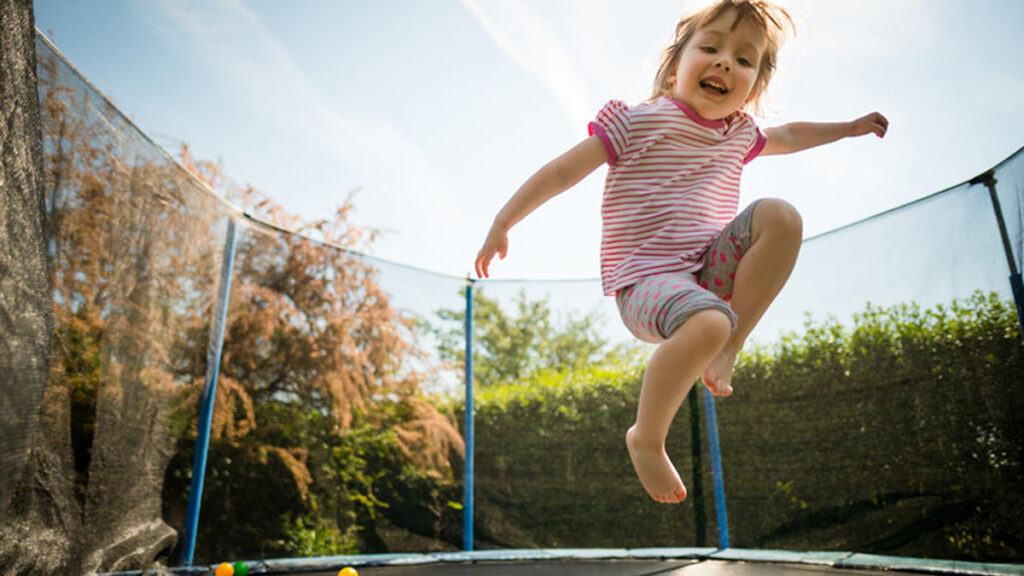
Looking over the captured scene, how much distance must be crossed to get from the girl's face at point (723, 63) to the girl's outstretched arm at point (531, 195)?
0.82 ft

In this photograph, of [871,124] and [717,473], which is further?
[717,473]

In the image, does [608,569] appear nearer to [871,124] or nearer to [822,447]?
[822,447]

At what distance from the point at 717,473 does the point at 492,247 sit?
1.93 meters

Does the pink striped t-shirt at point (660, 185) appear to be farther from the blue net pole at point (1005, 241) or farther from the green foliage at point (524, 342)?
the green foliage at point (524, 342)

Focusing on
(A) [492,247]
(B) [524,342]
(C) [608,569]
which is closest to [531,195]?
(A) [492,247]

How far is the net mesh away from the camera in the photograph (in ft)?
5.44

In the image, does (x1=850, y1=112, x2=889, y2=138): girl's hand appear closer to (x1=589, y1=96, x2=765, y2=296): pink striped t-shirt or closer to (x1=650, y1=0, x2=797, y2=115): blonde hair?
(x1=650, y1=0, x2=797, y2=115): blonde hair

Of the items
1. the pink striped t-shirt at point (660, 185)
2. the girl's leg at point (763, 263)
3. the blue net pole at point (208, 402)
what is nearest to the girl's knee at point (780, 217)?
the girl's leg at point (763, 263)

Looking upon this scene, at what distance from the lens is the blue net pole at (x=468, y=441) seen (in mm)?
2723

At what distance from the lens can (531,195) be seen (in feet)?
3.54

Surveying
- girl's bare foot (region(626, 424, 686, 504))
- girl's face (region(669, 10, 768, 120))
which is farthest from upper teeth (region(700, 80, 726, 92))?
girl's bare foot (region(626, 424, 686, 504))

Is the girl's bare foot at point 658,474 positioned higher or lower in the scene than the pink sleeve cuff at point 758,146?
lower

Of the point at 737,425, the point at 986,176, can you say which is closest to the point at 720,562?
the point at 737,425

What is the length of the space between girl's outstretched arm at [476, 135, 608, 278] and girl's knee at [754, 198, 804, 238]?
12.2 inches
